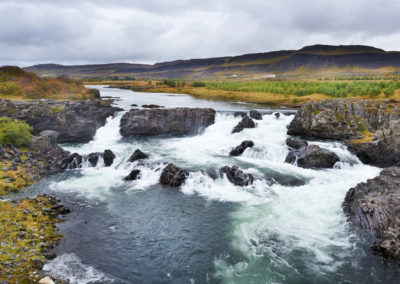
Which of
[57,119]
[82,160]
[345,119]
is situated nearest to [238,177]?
[82,160]

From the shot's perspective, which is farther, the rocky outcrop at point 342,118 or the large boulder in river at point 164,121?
the large boulder in river at point 164,121

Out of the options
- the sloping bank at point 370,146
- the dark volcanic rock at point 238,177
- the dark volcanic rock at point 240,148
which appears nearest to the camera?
the sloping bank at point 370,146

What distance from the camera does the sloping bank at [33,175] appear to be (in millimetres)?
13055

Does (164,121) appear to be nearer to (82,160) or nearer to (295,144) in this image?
(82,160)

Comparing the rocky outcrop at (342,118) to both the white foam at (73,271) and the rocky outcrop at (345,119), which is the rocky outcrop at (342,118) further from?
the white foam at (73,271)

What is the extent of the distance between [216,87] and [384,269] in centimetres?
10508

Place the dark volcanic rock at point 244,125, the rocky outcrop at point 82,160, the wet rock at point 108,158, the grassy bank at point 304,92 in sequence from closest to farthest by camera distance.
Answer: the rocky outcrop at point 82,160
the wet rock at point 108,158
the dark volcanic rock at point 244,125
the grassy bank at point 304,92

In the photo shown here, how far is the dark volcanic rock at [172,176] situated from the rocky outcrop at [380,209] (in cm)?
1292

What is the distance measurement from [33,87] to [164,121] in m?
35.8

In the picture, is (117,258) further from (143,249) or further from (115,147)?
(115,147)

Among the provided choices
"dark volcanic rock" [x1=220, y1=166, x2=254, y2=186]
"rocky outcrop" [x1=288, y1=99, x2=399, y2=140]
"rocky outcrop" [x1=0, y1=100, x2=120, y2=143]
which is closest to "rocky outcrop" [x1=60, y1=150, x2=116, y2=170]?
"rocky outcrop" [x1=0, y1=100, x2=120, y2=143]

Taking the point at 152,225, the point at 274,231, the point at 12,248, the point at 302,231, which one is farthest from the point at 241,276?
the point at 12,248

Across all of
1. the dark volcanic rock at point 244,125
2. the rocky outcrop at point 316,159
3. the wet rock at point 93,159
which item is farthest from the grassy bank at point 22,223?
the dark volcanic rock at point 244,125

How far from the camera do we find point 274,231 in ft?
55.9
